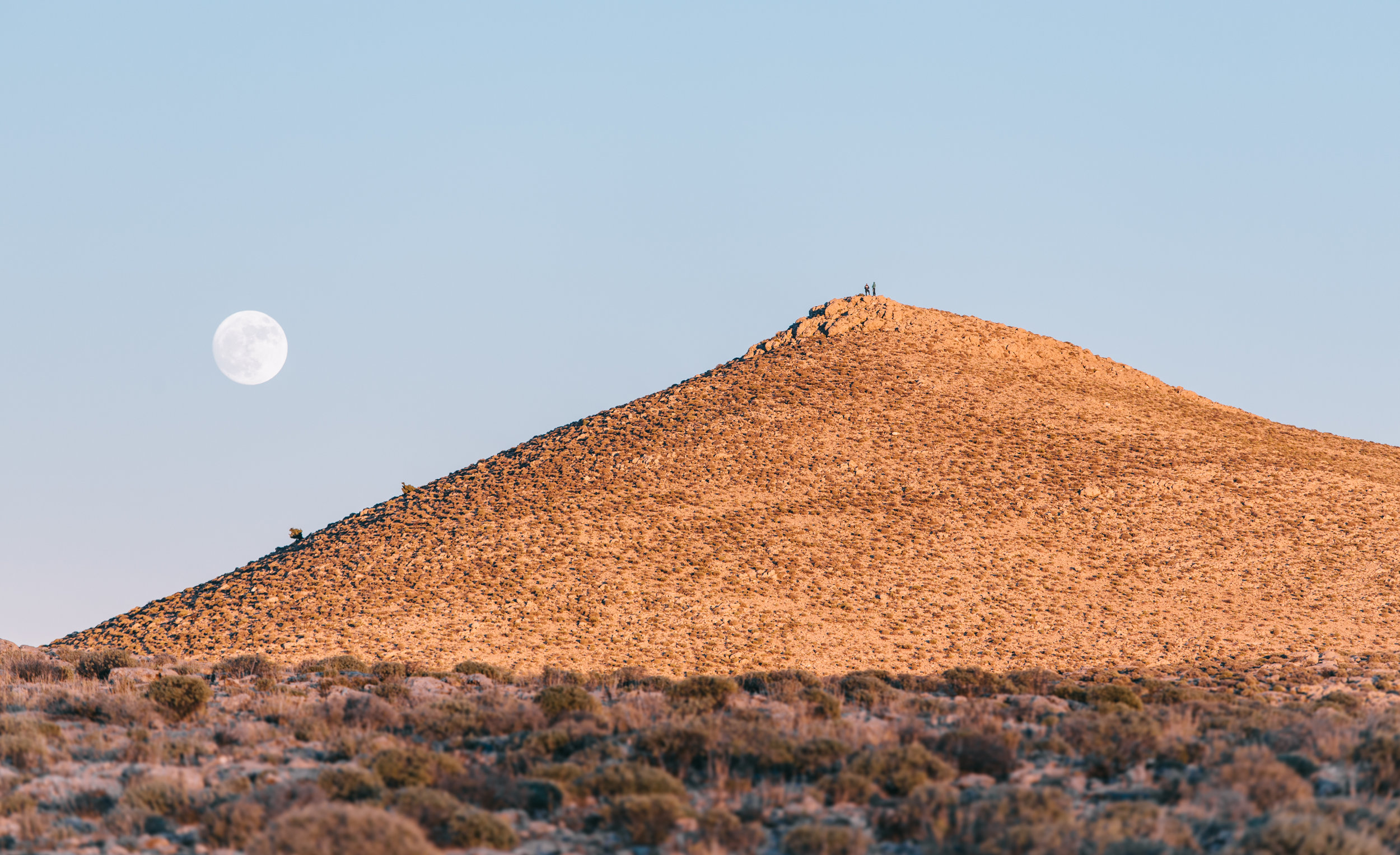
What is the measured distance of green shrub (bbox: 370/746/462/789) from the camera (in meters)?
13.8

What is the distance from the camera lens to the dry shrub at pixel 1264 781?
11.9 metres

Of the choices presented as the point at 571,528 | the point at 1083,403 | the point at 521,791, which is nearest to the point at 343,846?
the point at 521,791

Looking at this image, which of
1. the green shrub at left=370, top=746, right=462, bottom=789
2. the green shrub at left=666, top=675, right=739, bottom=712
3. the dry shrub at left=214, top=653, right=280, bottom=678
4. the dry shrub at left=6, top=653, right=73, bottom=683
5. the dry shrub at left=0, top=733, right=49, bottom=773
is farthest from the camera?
the dry shrub at left=214, top=653, right=280, bottom=678

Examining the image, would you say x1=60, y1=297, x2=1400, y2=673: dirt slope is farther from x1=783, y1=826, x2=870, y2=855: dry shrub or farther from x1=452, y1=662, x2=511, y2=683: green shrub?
x1=783, y1=826, x2=870, y2=855: dry shrub

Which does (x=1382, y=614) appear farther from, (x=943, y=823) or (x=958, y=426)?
(x=943, y=823)

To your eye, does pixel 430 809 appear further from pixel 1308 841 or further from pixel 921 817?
pixel 1308 841

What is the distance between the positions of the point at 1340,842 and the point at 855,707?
10.6 meters

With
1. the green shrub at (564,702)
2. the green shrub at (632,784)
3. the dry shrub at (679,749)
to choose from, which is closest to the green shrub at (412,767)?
the green shrub at (632,784)

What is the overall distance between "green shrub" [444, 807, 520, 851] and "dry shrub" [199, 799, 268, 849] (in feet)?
6.84

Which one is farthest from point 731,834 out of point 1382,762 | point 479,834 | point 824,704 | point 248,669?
point 248,669

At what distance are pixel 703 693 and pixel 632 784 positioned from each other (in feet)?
23.1

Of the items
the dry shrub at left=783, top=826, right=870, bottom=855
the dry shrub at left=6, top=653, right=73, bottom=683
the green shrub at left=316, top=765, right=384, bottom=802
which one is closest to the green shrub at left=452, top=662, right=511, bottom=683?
the dry shrub at left=6, top=653, right=73, bottom=683

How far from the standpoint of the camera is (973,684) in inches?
899

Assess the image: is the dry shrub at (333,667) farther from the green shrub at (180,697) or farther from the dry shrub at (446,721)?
the dry shrub at (446,721)
